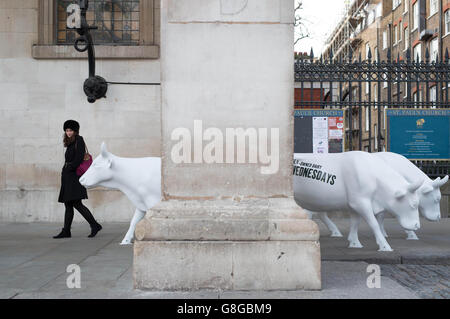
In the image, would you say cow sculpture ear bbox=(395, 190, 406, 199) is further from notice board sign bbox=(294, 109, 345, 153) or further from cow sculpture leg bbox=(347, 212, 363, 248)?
notice board sign bbox=(294, 109, 345, 153)

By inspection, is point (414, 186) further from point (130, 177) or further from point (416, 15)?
point (416, 15)

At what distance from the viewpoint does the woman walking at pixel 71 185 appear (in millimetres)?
8984

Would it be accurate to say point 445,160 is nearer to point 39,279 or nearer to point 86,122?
point 86,122

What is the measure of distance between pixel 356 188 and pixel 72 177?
4725 millimetres

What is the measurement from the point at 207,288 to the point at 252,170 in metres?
1.13

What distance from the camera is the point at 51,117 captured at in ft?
37.9

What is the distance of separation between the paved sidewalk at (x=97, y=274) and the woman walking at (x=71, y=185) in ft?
0.91

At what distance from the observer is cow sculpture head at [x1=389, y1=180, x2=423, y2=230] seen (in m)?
7.00

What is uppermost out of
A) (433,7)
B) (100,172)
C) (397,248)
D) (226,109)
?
(433,7)

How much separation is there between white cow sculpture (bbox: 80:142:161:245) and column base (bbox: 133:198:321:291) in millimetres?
3039

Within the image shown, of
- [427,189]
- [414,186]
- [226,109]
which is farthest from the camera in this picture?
[427,189]

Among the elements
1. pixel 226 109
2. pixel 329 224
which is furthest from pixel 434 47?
pixel 226 109

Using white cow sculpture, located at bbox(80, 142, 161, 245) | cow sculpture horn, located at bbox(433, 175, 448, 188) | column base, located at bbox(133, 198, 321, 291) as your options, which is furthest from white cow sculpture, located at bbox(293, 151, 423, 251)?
column base, located at bbox(133, 198, 321, 291)

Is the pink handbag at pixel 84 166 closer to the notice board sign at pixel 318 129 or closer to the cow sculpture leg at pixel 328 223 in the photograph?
the cow sculpture leg at pixel 328 223
